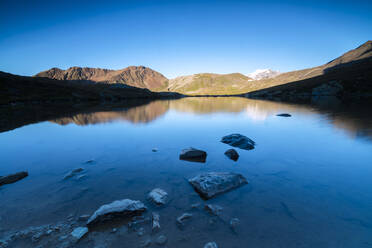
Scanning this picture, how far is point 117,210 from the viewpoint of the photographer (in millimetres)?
6039

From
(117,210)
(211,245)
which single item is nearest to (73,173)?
(117,210)

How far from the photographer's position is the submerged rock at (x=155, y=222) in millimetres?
5507

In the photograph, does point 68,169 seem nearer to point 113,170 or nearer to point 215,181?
point 113,170

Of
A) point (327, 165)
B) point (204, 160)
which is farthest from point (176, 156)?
point (327, 165)

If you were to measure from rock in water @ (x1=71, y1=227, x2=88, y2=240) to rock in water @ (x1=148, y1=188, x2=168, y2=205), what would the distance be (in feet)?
8.69

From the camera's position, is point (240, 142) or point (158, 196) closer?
point (158, 196)

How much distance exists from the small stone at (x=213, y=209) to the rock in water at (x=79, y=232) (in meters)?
4.54

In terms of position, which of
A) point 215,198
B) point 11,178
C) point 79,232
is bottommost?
point 215,198

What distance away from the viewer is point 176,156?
12.9 meters

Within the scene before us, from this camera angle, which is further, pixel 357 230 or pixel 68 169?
pixel 68 169

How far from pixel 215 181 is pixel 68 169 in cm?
1000

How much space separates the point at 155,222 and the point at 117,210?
1.60 metres

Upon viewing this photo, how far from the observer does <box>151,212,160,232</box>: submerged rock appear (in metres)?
5.51

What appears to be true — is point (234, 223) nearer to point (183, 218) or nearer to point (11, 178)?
point (183, 218)
